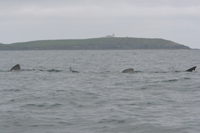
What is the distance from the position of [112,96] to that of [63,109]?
3.70m

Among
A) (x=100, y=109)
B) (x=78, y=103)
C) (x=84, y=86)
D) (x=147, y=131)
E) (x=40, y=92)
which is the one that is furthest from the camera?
(x=84, y=86)

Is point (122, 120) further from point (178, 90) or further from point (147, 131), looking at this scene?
point (178, 90)

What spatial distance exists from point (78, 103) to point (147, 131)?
5148 millimetres

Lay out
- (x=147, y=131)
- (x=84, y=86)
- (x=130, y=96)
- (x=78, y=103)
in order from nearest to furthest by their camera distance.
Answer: (x=147, y=131) < (x=78, y=103) < (x=130, y=96) < (x=84, y=86)

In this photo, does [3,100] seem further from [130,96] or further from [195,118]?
[195,118]

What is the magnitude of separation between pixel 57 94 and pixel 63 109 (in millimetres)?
3927

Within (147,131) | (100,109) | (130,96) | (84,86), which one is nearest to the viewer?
(147,131)

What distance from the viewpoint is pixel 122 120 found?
38.3 ft

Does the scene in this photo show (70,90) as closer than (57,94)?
No

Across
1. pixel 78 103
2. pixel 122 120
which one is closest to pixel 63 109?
pixel 78 103

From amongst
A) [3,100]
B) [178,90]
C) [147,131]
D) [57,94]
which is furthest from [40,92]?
[147,131]

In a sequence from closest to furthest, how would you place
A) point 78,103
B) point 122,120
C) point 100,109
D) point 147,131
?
point 147,131 < point 122,120 < point 100,109 < point 78,103

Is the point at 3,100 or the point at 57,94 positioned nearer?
the point at 3,100

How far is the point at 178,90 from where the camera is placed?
61.5 feet
